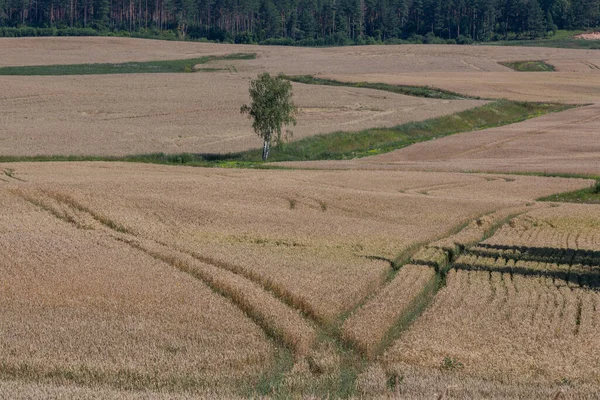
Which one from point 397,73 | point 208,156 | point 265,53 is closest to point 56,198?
point 208,156

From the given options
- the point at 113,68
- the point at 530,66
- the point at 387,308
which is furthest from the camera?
the point at 530,66

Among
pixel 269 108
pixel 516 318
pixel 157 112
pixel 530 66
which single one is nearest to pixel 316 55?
pixel 530 66

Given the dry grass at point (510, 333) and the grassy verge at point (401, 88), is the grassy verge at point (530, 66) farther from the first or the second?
the dry grass at point (510, 333)

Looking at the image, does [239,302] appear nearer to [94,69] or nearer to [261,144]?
[261,144]

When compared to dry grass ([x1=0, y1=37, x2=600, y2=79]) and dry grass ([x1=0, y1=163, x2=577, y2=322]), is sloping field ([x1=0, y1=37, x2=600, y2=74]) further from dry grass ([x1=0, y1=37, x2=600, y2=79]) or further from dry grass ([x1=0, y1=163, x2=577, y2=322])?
dry grass ([x1=0, y1=163, x2=577, y2=322])

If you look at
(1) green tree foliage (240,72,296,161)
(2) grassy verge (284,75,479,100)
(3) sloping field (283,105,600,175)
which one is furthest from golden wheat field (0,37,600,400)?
(2) grassy verge (284,75,479,100)

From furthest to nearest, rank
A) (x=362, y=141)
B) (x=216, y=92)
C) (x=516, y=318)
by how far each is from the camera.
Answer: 1. (x=216, y=92)
2. (x=362, y=141)
3. (x=516, y=318)

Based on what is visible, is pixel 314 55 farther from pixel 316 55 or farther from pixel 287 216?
pixel 287 216
